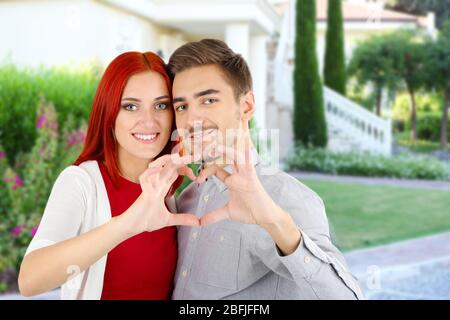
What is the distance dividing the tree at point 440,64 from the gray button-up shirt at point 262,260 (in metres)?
12.2

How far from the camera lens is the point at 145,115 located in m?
1.09

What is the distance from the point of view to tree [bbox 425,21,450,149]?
486 inches

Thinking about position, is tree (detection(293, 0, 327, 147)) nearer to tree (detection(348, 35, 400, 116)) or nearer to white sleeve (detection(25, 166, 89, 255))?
tree (detection(348, 35, 400, 116))

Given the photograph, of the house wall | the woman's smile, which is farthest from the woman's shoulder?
the house wall

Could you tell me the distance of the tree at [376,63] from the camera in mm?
12195

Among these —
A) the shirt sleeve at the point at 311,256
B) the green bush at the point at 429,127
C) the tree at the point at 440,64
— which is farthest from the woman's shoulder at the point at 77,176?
the green bush at the point at 429,127

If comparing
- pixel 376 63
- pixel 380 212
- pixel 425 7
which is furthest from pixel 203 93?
pixel 425 7

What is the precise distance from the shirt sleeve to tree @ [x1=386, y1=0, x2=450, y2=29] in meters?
17.3

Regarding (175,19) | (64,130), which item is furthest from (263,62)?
(64,130)

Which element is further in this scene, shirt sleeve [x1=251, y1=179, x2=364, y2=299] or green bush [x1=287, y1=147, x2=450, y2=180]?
green bush [x1=287, y1=147, x2=450, y2=180]

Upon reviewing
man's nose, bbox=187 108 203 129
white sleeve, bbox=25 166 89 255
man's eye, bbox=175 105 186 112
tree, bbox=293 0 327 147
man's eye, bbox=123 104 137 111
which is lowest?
white sleeve, bbox=25 166 89 255

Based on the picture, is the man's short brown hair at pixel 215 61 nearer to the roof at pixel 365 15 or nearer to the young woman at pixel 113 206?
the young woman at pixel 113 206
